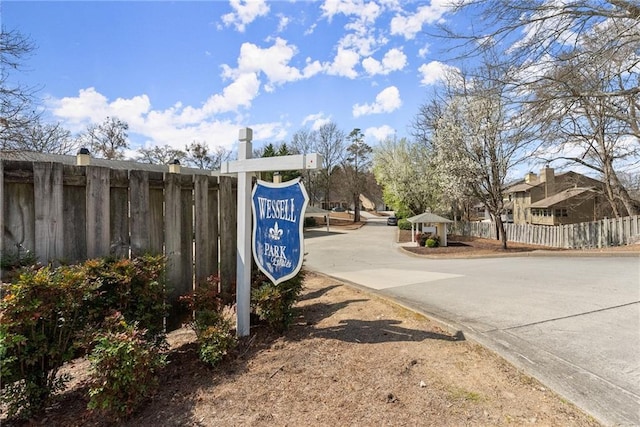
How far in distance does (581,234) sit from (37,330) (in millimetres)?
20189

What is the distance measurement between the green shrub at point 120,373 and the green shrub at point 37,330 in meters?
0.28

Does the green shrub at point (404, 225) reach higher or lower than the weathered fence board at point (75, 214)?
lower

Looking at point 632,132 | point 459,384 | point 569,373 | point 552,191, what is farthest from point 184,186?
point 552,191

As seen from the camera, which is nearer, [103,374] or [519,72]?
[103,374]

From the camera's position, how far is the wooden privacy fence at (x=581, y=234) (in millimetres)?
14039

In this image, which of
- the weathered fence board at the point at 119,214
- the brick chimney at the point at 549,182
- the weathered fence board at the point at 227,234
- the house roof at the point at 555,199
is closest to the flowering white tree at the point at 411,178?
the house roof at the point at 555,199

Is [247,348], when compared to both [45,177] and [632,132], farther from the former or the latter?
[632,132]

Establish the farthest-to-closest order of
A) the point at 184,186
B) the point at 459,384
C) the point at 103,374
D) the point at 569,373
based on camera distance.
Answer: the point at 184,186 < the point at 569,373 < the point at 459,384 < the point at 103,374

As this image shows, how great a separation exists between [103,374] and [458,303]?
440 cm

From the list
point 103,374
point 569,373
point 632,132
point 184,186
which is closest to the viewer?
point 103,374

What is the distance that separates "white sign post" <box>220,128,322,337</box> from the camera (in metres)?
3.34

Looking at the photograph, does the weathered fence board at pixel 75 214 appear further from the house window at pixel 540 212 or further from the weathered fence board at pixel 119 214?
the house window at pixel 540 212

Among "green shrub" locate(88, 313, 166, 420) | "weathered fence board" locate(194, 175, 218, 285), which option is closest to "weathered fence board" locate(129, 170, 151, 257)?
"weathered fence board" locate(194, 175, 218, 285)

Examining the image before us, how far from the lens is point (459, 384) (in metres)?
2.38
